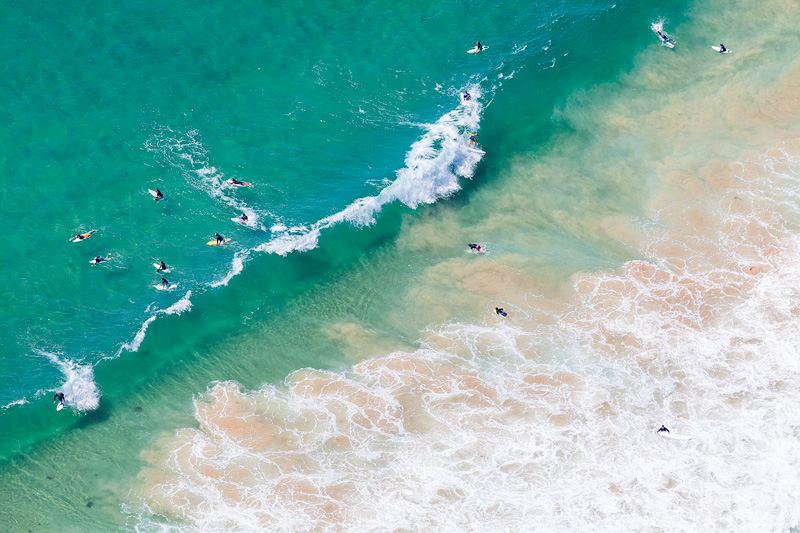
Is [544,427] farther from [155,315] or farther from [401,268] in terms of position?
[155,315]

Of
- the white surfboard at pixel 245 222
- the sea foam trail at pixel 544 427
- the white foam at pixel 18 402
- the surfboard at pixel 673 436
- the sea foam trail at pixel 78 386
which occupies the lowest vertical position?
the surfboard at pixel 673 436

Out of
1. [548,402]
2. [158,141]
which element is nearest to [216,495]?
[548,402]

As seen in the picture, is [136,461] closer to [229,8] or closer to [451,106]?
[451,106]

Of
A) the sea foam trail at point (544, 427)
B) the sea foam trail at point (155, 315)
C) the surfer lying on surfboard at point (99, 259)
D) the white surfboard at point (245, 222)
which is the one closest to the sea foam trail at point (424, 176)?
the white surfboard at point (245, 222)

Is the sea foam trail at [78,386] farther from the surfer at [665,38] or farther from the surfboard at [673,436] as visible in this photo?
the surfer at [665,38]

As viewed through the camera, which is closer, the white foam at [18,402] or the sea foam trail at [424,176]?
the white foam at [18,402]

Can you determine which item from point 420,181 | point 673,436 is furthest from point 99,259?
point 673,436
